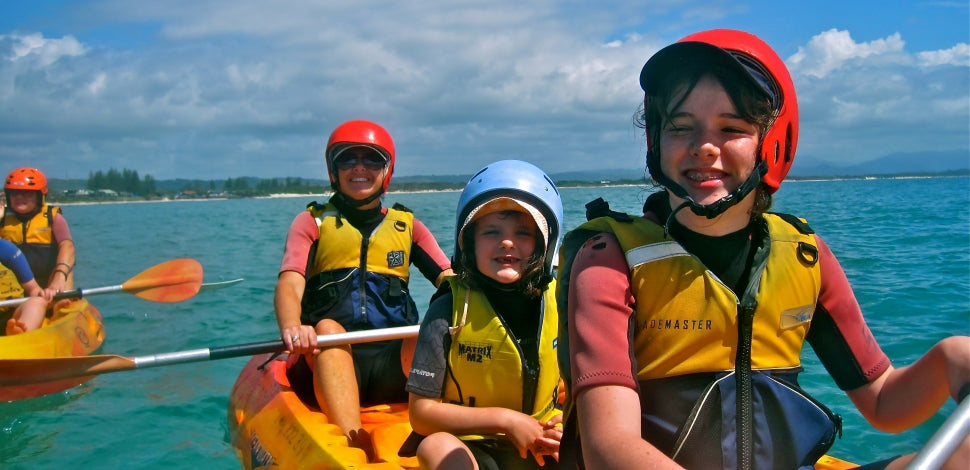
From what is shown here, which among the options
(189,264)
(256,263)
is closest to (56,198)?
(256,263)

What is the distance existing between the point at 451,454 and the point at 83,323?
6.92 metres

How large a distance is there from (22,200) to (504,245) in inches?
311

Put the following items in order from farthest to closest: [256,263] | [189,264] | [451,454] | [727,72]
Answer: [256,263] → [189,264] → [451,454] → [727,72]

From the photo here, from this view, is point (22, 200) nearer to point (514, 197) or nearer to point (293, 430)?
point (293, 430)

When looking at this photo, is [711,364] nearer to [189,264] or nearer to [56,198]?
[189,264]

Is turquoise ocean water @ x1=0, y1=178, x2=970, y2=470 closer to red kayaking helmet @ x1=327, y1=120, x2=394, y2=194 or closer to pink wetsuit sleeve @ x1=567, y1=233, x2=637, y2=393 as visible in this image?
pink wetsuit sleeve @ x1=567, y1=233, x2=637, y2=393

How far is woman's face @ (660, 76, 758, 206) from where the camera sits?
1.73m

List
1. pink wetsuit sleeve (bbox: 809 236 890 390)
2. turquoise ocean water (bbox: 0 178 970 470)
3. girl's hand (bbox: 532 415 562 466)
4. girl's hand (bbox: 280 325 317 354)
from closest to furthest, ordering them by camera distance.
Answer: pink wetsuit sleeve (bbox: 809 236 890 390) < girl's hand (bbox: 532 415 562 466) < girl's hand (bbox: 280 325 317 354) < turquoise ocean water (bbox: 0 178 970 470)

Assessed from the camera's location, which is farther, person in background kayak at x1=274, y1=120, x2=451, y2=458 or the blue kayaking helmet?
person in background kayak at x1=274, y1=120, x2=451, y2=458

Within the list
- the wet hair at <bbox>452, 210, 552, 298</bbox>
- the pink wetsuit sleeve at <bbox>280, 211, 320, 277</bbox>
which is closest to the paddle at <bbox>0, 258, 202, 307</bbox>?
the pink wetsuit sleeve at <bbox>280, 211, 320, 277</bbox>

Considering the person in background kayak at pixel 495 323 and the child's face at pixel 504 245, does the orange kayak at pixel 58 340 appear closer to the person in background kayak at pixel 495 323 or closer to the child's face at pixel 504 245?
the person in background kayak at pixel 495 323

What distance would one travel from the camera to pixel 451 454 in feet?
8.16

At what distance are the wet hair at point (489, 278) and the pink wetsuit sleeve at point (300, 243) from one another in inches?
77.0

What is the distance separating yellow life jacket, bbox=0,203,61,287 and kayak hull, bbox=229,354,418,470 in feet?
16.5
